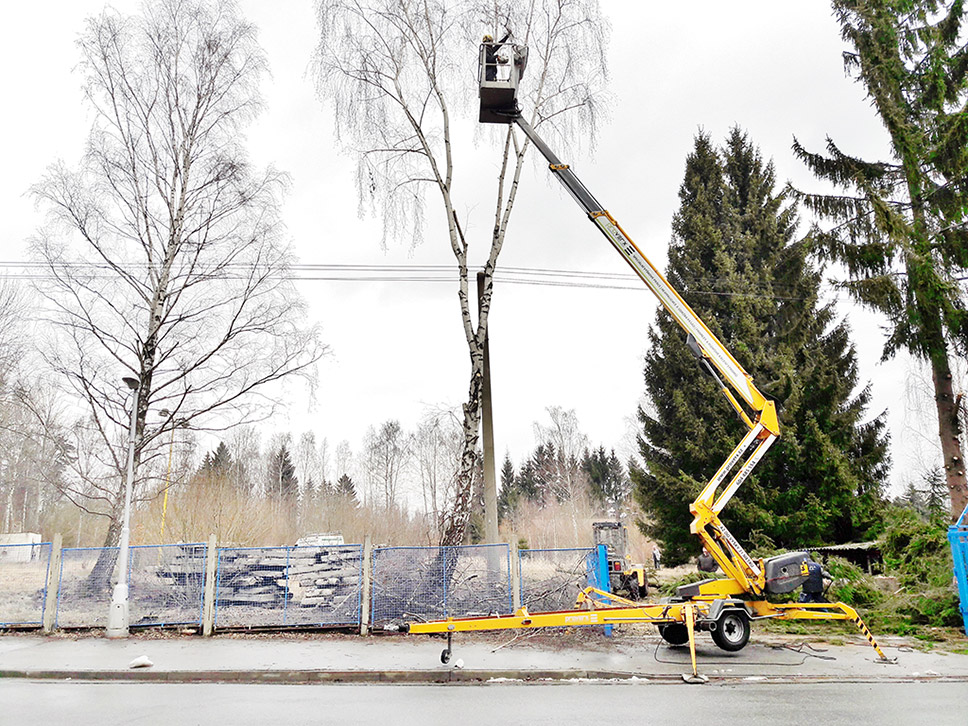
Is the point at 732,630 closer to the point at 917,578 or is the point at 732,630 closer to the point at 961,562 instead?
the point at 961,562

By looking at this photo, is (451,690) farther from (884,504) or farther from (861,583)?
(884,504)

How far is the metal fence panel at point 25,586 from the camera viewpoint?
50.2 feet

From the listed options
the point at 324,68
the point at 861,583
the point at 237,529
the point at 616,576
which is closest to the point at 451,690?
the point at 616,576

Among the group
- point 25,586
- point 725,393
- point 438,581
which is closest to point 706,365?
point 725,393

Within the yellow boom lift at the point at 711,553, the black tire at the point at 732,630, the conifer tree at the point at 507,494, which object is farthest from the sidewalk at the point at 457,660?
the conifer tree at the point at 507,494

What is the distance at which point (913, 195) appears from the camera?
18266 mm

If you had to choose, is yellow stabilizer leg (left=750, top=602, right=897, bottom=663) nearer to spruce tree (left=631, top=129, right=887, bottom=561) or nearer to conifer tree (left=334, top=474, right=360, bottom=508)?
spruce tree (left=631, top=129, right=887, bottom=561)

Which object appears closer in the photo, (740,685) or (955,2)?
(740,685)

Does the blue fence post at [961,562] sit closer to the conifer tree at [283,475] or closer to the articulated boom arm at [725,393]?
the articulated boom arm at [725,393]

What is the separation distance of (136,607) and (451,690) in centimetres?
944

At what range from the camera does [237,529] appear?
2506 centimetres

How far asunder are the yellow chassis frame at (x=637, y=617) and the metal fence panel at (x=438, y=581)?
10.9 feet

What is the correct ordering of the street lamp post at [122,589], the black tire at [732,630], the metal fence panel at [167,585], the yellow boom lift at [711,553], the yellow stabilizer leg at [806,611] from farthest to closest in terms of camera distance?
1. the metal fence panel at [167,585]
2. the street lamp post at [122,589]
3. the black tire at [732,630]
4. the yellow stabilizer leg at [806,611]
5. the yellow boom lift at [711,553]

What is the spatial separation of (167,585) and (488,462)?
25.3 ft
